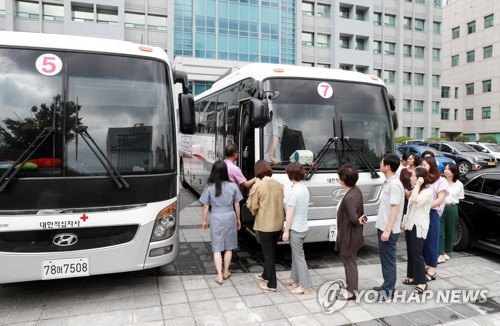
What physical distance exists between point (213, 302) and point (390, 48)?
47.2 metres

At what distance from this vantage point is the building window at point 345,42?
42394mm

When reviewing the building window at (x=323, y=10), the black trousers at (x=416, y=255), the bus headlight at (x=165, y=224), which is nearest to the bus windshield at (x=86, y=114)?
the bus headlight at (x=165, y=224)

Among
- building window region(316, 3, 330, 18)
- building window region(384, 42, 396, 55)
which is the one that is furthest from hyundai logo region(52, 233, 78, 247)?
building window region(384, 42, 396, 55)

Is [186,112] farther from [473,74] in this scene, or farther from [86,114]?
[473,74]

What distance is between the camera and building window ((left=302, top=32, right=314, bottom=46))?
4119 cm

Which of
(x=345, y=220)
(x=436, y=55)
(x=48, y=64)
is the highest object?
(x=436, y=55)

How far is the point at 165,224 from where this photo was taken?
176 inches

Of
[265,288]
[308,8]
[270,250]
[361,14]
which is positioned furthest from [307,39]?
[265,288]

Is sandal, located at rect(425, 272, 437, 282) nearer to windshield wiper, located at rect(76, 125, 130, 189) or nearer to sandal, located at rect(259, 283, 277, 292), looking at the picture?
sandal, located at rect(259, 283, 277, 292)

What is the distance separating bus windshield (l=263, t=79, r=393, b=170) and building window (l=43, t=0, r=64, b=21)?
3281 cm

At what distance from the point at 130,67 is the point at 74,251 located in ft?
7.30

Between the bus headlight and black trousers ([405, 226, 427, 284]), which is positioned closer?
the bus headlight

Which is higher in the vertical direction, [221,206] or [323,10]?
[323,10]

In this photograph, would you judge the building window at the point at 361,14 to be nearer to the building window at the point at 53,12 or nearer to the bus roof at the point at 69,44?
the building window at the point at 53,12
